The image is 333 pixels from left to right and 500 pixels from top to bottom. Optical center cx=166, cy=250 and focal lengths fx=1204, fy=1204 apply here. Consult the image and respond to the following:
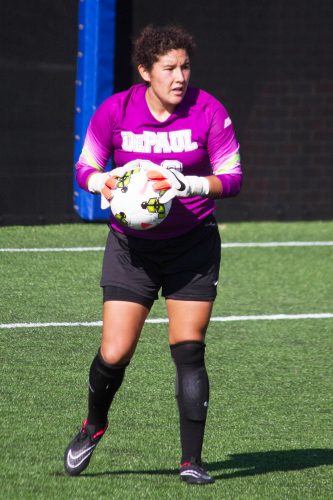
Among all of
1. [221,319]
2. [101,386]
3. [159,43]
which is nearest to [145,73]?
[159,43]

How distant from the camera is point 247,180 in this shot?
13.5 meters

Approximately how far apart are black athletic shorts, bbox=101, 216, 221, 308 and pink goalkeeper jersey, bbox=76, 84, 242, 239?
0.16 feet

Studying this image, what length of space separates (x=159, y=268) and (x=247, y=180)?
8.13 m

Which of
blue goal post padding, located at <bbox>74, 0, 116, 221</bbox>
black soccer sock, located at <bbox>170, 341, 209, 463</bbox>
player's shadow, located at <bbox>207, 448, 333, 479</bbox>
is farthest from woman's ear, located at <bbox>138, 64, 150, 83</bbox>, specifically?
blue goal post padding, located at <bbox>74, 0, 116, 221</bbox>

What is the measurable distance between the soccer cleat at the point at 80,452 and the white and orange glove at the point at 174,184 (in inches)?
46.0

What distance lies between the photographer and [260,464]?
5844mm

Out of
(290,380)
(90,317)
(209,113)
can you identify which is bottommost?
(90,317)

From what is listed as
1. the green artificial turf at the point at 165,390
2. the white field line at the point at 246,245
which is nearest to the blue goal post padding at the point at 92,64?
the white field line at the point at 246,245

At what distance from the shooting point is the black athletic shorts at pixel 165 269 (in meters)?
5.39

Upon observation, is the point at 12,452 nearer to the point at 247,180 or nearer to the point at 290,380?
the point at 290,380

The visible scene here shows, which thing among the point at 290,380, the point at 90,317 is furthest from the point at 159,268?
the point at 90,317

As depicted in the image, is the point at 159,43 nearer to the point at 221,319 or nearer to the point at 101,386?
the point at 101,386

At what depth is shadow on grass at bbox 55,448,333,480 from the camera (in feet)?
18.4

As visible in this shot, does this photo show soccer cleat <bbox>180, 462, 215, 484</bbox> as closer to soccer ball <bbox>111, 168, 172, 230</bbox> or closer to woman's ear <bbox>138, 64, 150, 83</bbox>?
soccer ball <bbox>111, 168, 172, 230</bbox>
